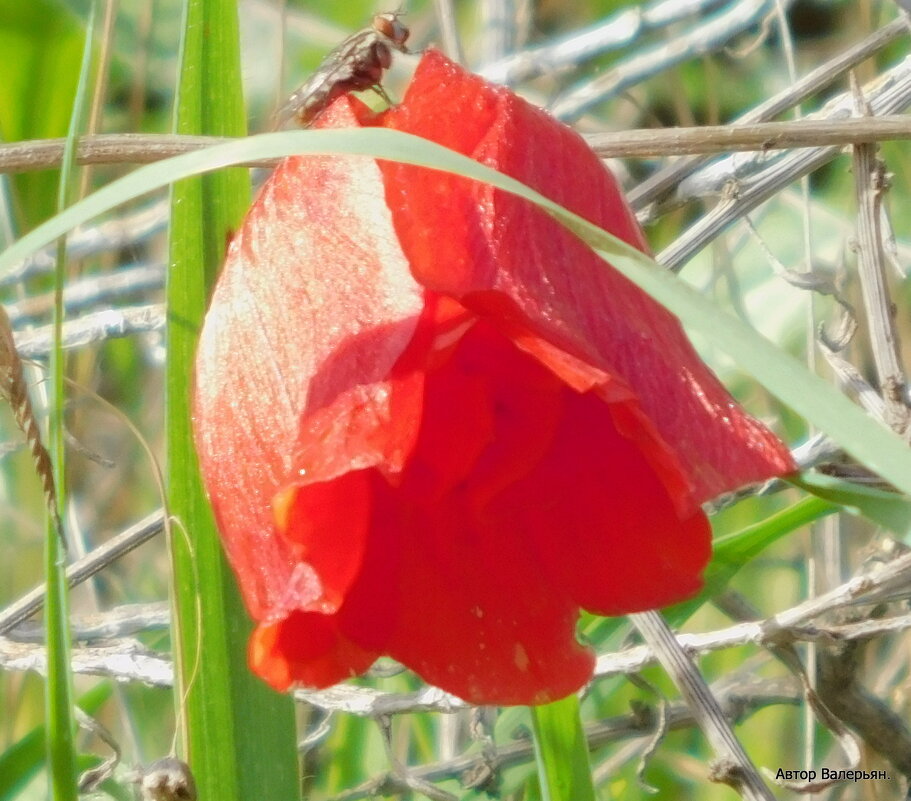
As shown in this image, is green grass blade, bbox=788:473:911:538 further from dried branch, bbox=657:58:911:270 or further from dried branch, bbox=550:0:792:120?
dried branch, bbox=550:0:792:120

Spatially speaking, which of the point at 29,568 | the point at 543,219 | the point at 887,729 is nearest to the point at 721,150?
the point at 543,219

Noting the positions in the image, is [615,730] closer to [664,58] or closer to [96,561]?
[96,561]

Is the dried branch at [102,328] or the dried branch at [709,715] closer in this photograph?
the dried branch at [709,715]

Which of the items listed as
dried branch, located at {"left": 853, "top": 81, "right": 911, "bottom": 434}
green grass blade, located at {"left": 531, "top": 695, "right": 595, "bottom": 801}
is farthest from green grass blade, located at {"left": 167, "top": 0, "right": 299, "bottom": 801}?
dried branch, located at {"left": 853, "top": 81, "right": 911, "bottom": 434}

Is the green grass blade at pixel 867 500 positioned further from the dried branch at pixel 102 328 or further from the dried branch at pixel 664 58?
the dried branch at pixel 664 58

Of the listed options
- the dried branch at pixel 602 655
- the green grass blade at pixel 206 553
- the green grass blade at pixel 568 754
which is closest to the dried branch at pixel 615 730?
the dried branch at pixel 602 655

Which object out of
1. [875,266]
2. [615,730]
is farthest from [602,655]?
[875,266]
